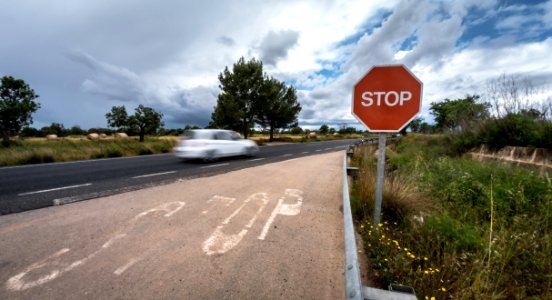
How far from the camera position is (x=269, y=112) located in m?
33.2

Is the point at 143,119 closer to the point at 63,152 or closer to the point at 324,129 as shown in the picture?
the point at 63,152

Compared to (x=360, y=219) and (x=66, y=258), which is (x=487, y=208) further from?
(x=66, y=258)

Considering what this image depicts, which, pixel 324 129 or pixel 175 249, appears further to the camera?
pixel 324 129

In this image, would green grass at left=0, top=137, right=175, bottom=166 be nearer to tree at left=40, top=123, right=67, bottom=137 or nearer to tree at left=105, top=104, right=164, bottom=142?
tree at left=105, top=104, right=164, bottom=142

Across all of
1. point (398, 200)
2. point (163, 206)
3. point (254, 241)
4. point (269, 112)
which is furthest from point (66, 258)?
point (269, 112)

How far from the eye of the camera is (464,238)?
2967 mm

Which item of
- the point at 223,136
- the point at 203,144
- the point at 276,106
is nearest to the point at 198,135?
the point at 203,144

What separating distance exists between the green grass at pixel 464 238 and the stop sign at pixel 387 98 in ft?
4.86

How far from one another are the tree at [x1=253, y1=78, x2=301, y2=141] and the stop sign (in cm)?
2901

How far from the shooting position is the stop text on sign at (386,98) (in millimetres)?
2787

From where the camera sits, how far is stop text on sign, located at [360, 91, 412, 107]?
279 centimetres

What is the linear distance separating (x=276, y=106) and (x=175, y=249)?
32250 millimetres

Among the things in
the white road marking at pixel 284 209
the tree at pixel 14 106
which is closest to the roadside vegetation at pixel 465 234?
the white road marking at pixel 284 209

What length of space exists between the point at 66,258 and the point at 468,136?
537 inches
